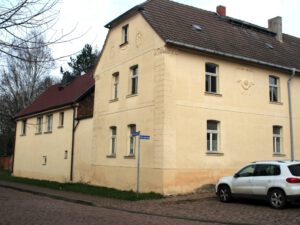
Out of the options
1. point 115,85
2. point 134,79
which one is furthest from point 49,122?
point 134,79

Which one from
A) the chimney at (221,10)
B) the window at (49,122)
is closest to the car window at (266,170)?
the chimney at (221,10)

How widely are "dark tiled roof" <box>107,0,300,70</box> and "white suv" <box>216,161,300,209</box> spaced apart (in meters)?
7.04

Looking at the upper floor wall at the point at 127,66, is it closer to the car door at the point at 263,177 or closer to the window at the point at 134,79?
the window at the point at 134,79

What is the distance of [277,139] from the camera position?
2330 centimetres

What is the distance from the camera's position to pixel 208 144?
20.4m

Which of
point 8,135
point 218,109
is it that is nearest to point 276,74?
point 218,109

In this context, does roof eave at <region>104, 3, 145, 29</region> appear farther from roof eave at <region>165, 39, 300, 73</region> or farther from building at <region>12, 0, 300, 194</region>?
roof eave at <region>165, 39, 300, 73</region>

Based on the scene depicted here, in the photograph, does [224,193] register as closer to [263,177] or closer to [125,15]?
[263,177]

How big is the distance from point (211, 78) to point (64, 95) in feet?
48.5

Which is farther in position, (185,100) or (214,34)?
(214,34)

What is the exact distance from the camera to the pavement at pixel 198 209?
39.4 feet

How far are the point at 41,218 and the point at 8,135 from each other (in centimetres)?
4373

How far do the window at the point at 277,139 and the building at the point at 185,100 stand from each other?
56mm

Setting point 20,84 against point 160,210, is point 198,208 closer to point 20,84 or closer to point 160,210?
point 160,210
